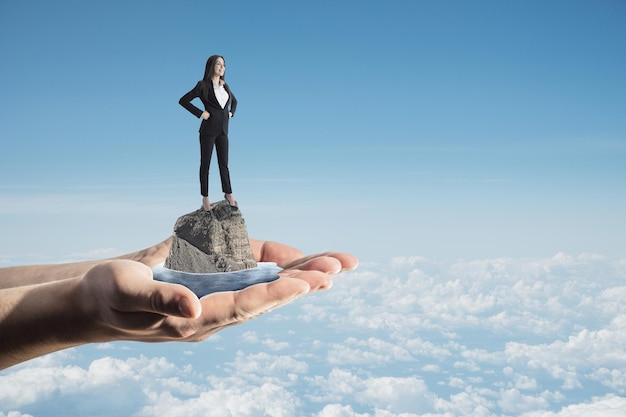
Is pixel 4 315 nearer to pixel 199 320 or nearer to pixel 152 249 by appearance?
pixel 199 320

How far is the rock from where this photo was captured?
4047 millimetres

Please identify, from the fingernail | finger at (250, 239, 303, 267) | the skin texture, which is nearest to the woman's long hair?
finger at (250, 239, 303, 267)

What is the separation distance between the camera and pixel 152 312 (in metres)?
2.65

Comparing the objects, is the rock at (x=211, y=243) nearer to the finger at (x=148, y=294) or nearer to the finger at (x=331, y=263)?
the finger at (x=331, y=263)

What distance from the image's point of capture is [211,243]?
4.13 metres

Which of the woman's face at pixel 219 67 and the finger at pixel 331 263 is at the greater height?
the woman's face at pixel 219 67

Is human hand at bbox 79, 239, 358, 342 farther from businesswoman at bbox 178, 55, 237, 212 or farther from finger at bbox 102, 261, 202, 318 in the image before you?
businesswoman at bbox 178, 55, 237, 212

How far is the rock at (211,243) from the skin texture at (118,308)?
2.59 ft

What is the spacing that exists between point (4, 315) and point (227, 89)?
214cm

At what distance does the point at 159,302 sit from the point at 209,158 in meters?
2.03

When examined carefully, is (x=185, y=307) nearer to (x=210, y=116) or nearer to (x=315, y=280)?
(x=315, y=280)

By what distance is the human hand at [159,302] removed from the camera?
2402 mm

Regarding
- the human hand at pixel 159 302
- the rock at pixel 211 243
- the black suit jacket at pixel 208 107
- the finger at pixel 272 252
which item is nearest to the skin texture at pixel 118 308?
the human hand at pixel 159 302

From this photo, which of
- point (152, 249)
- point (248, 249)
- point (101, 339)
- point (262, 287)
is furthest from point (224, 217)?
point (262, 287)
